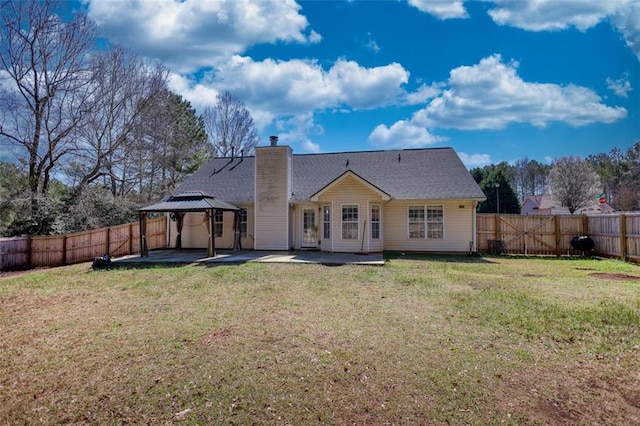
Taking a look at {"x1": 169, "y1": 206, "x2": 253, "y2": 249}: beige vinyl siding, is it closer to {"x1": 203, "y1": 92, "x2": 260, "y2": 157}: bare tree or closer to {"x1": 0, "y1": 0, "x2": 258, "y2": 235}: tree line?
{"x1": 0, "y1": 0, "x2": 258, "y2": 235}: tree line

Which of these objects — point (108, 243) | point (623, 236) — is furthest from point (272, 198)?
point (623, 236)

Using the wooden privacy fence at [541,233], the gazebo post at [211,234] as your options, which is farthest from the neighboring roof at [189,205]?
the wooden privacy fence at [541,233]

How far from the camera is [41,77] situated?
18359 mm

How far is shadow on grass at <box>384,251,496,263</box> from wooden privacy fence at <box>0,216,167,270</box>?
11964 mm

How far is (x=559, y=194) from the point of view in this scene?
42.6 m

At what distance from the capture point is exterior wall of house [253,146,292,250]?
54.5ft

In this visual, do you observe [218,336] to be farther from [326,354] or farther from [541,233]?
[541,233]

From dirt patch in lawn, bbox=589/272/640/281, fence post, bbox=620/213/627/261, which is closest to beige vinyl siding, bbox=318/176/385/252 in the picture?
dirt patch in lawn, bbox=589/272/640/281

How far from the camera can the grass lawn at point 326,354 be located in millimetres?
3436

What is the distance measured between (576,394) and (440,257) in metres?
11.5

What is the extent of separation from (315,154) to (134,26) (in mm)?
10968

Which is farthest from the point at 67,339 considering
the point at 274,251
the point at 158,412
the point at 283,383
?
the point at 274,251

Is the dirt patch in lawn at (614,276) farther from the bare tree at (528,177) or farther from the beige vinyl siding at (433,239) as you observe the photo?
the bare tree at (528,177)

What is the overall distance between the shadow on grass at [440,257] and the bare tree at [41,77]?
1740 centimetres
